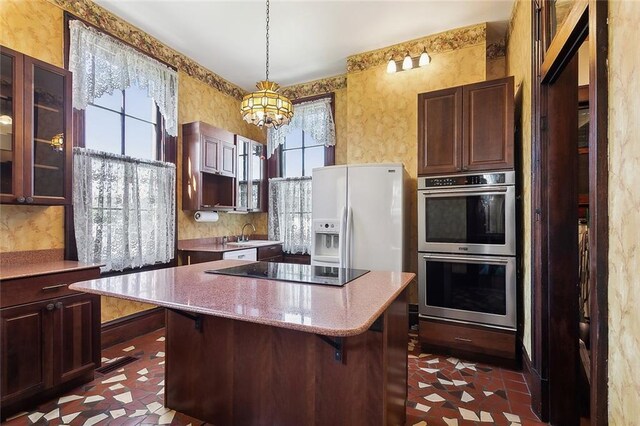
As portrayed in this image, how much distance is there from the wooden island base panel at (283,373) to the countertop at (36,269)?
3.10ft

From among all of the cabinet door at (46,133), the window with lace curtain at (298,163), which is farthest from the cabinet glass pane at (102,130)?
the window with lace curtain at (298,163)

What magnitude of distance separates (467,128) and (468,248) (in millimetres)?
1070

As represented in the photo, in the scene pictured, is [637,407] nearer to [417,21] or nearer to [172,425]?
[172,425]

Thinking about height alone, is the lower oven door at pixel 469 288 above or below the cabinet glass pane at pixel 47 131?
below

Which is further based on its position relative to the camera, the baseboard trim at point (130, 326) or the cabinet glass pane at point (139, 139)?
the cabinet glass pane at point (139, 139)

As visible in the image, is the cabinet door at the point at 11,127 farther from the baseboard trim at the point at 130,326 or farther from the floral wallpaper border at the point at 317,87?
the floral wallpaper border at the point at 317,87

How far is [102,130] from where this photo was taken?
9.71ft

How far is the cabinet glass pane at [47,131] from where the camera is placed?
86.0 inches

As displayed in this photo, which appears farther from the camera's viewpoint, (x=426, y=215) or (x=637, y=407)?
(x=426, y=215)

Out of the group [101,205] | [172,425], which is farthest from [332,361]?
[101,205]

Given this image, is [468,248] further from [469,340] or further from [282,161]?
[282,161]

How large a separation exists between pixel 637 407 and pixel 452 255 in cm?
196

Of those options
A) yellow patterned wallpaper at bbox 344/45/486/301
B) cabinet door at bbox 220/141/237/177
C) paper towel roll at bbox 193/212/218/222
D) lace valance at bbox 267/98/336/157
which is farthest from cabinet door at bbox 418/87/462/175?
paper towel roll at bbox 193/212/218/222

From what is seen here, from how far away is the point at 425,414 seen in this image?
1.95 metres
